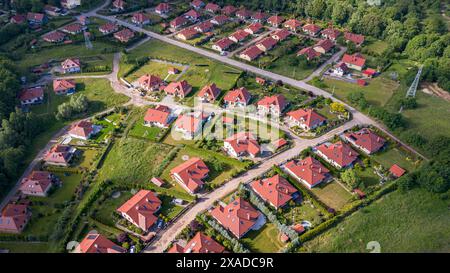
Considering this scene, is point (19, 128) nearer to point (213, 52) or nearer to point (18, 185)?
Answer: point (18, 185)

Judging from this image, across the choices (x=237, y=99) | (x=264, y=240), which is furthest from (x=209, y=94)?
(x=264, y=240)

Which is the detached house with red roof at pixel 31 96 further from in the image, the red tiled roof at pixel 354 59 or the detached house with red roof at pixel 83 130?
the red tiled roof at pixel 354 59

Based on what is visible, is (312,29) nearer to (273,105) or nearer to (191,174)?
(273,105)

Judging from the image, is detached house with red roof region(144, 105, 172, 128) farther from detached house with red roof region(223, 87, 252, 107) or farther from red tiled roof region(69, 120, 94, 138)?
detached house with red roof region(223, 87, 252, 107)

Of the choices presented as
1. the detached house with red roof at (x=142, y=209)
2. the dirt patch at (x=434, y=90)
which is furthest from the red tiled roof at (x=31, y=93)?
the dirt patch at (x=434, y=90)
